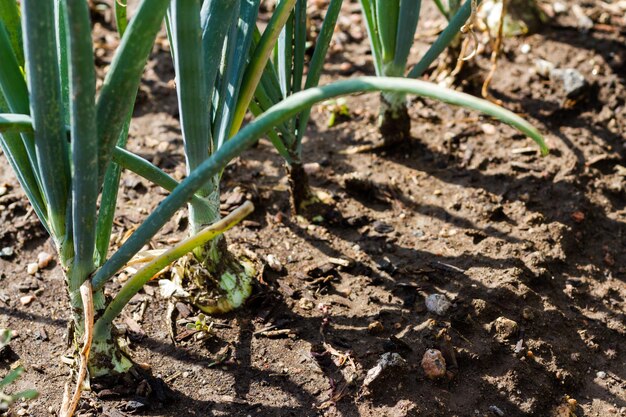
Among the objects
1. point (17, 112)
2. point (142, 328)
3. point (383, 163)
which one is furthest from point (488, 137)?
point (17, 112)

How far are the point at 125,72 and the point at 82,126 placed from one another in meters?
0.13

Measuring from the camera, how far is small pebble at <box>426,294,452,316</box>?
2.12 m

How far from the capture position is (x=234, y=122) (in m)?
1.95

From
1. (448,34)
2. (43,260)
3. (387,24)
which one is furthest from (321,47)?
(43,260)

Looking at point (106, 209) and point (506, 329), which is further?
point (506, 329)

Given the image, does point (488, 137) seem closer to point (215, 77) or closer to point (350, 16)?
point (350, 16)

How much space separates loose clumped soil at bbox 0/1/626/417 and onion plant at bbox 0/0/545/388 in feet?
1.03

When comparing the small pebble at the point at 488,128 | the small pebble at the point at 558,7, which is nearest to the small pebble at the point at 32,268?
the small pebble at the point at 488,128

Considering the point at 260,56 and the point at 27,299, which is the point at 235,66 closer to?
the point at 260,56

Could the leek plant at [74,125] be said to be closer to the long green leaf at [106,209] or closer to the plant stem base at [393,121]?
the long green leaf at [106,209]

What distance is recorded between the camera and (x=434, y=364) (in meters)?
1.94

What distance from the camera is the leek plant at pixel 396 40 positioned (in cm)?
238

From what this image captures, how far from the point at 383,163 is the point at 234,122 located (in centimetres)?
96

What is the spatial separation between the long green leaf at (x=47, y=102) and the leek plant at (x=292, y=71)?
27.3 inches
